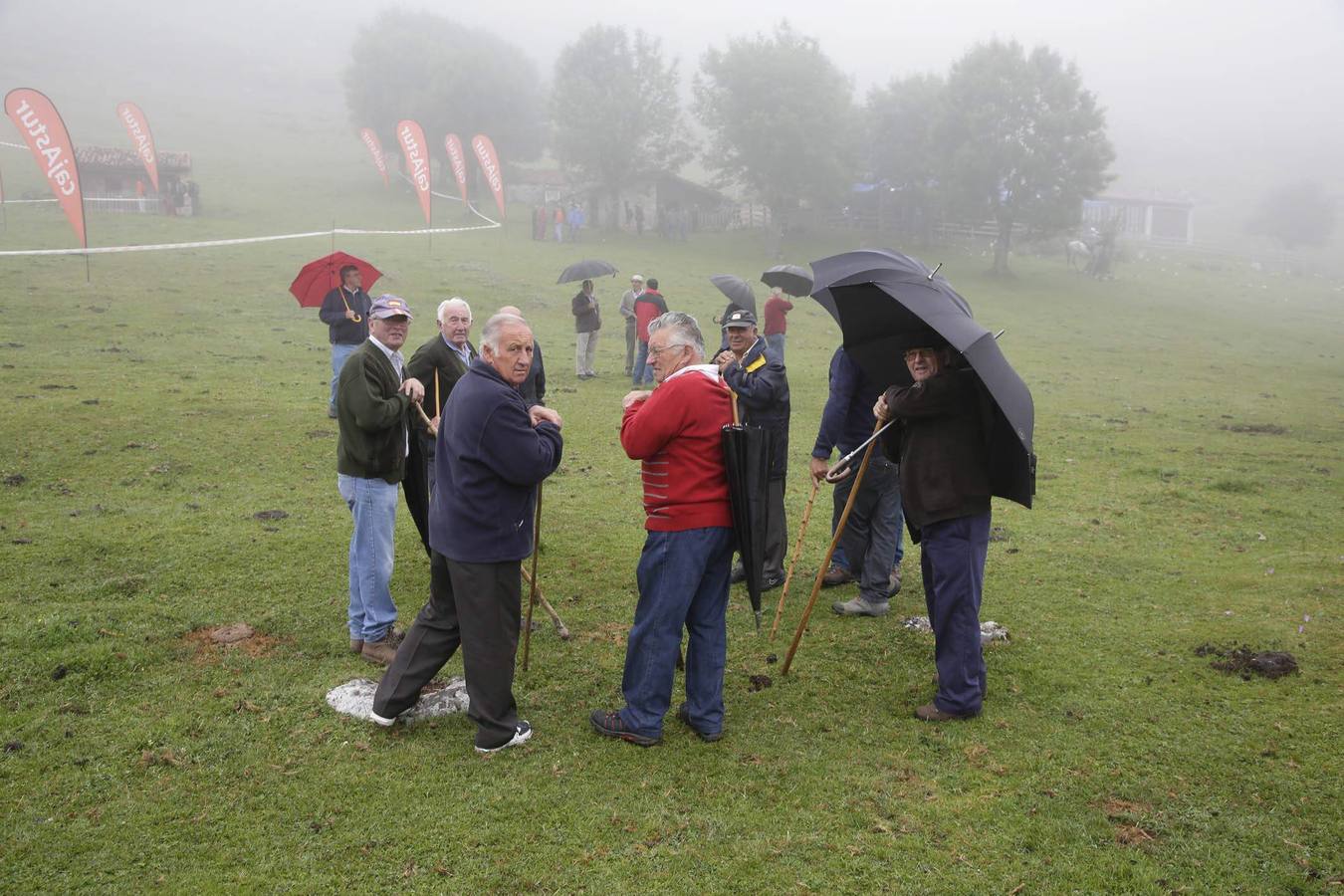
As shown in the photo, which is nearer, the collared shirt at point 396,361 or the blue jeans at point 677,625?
the blue jeans at point 677,625

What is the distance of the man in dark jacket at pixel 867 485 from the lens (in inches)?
263

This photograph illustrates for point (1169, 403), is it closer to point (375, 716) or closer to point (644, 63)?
point (375, 716)

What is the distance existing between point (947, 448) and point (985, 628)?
2.01 meters

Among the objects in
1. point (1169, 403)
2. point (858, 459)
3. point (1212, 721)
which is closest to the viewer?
point (1212, 721)

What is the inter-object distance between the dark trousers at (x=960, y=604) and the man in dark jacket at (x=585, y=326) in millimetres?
11787

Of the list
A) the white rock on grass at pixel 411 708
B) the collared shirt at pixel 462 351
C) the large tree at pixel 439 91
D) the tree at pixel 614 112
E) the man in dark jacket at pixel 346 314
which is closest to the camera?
the white rock on grass at pixel 411 708

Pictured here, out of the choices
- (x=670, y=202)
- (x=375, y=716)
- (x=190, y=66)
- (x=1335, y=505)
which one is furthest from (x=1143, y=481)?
(x=190, y=66)

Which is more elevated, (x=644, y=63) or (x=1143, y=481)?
(x=644, y=63)

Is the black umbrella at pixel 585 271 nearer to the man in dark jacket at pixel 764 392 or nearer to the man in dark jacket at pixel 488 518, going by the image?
the man in dark jacket at pixel 764 392

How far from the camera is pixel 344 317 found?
1117 cm

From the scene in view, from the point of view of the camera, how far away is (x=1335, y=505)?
10148 millimetres

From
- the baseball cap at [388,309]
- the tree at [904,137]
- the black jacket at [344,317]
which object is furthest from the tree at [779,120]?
the baseball cap at [388,309]

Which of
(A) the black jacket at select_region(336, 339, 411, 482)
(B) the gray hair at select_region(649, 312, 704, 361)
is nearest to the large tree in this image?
(A) the black jacket at select_region(336, 339, 411, 482)

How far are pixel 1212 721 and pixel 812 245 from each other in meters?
43.2
